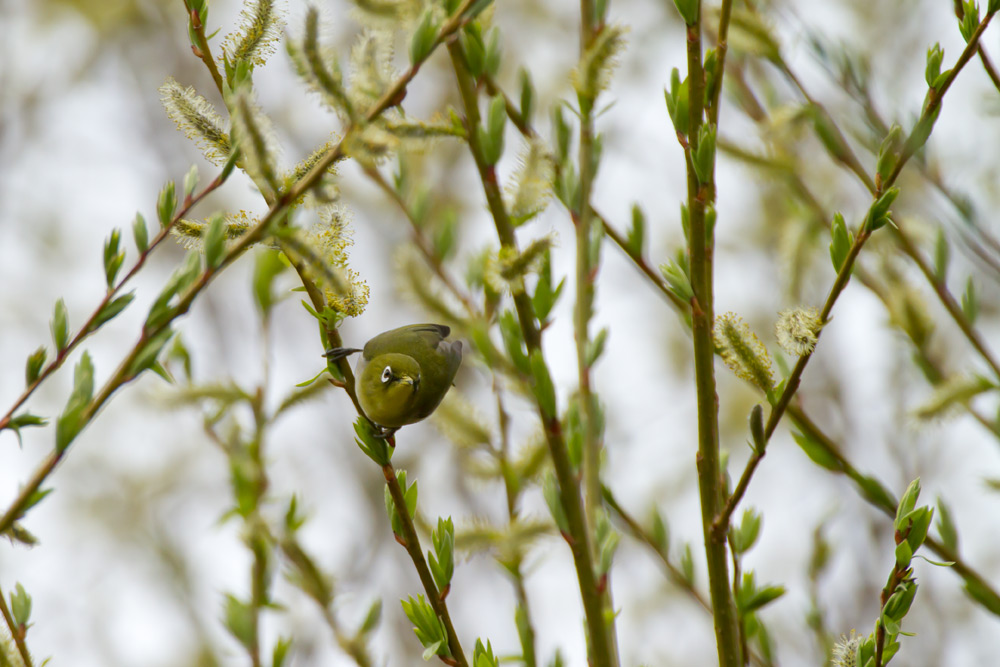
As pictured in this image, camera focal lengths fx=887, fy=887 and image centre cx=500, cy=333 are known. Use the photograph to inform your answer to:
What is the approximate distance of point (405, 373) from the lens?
1.65 metres

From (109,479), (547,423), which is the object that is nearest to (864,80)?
(547,423)

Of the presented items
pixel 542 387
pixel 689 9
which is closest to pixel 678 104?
pixel 689 9

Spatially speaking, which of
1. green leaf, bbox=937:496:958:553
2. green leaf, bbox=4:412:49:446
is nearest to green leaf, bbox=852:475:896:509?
green leaf, bbox=937:496:958:553

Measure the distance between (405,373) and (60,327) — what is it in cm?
63

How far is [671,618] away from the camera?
4.38 m

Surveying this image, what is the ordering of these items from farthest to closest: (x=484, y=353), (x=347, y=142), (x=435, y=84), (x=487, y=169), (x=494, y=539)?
(x=435, y=84) → (x=494, y=539) → (x=487, y=169) → (x=484, y=353) → (x=347, y=142)

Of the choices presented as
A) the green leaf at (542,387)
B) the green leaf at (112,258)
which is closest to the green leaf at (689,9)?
the green leaf at (542,387)

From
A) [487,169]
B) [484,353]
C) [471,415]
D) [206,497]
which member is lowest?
[484,353]

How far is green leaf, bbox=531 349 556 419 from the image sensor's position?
3.76ft

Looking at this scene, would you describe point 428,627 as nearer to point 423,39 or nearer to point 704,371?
point 704,371

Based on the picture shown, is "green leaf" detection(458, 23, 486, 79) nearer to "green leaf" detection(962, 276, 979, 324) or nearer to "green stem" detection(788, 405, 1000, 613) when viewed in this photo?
"green stem" detection(788, 405, 1000, 613)

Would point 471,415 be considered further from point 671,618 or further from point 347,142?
point 671,618

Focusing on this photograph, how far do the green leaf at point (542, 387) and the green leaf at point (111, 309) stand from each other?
1.65ft

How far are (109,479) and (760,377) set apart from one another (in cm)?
651
